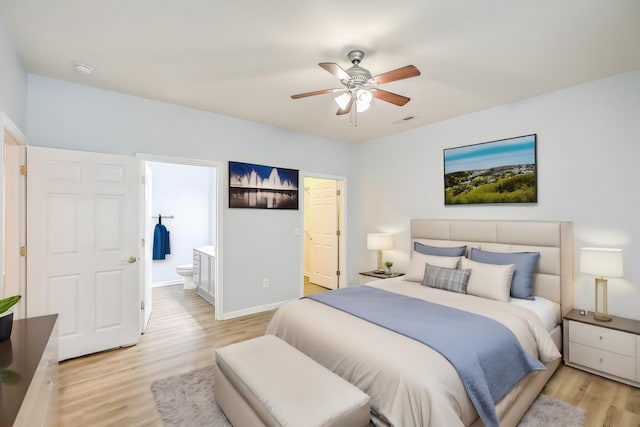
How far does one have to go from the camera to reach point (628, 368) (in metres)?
2.51

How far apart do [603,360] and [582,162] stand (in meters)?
1.81

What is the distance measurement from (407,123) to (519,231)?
1.95 m

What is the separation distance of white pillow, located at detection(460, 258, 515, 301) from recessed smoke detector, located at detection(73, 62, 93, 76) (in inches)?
158

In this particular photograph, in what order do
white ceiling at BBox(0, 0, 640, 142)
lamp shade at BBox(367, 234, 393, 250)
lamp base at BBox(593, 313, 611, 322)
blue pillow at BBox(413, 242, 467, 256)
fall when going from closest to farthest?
white ceiling at BBox(0, 0, 640, 142) < lamp base at BBox(593, 313, 611, 322) < blue pillow at BBox(413, 242, 467, 256) < lamp shade at BBox(367, 234, 393, 250)

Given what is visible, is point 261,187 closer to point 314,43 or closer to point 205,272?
point 205,272

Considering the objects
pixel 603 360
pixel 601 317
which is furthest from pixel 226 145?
pixel 603 360

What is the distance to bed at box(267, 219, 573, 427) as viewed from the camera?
159 cm

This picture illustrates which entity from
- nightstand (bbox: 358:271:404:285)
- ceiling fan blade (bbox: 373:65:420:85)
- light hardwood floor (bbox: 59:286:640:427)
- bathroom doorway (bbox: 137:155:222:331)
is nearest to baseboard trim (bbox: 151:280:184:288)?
bathroom doorway (bbox: 137:155:222:331)

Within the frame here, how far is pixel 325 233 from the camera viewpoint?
5.73 m

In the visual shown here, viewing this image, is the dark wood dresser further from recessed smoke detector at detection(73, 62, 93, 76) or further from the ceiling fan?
the ceiling fan

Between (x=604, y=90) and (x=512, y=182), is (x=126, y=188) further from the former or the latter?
(x=604, y=90)

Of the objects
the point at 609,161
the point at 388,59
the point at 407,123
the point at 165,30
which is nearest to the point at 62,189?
the point at 165,30

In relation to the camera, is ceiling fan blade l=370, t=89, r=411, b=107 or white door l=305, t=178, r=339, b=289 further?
white door l=305, t=178, r=339, b=289

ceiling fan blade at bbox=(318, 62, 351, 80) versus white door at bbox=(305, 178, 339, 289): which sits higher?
ceiling fan blade at bbox=(318, 62, 351, 80)
